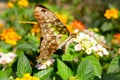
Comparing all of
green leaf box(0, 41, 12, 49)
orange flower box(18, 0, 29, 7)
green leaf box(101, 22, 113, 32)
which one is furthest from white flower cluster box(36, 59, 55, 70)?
orange flower box(18, 0, 29, 7)

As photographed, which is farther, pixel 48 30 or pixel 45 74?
pixel 48 30

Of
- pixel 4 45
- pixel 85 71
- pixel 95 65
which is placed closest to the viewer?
pixel 85 71

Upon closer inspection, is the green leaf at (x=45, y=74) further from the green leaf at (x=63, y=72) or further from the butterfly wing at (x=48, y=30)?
the butterfly wing at (x=48, y=30)

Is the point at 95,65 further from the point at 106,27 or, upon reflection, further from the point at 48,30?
the point at 106,27

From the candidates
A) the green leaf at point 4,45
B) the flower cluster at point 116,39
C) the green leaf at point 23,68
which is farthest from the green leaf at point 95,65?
the flower cluster at point 116,39

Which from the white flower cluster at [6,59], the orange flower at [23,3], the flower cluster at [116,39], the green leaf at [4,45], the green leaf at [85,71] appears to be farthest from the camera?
the orange flower at [23,3]

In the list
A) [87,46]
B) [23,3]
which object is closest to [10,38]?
[87,46]

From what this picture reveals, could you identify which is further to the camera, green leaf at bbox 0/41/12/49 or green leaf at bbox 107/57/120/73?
green leaf at bbox 0/41/12/49

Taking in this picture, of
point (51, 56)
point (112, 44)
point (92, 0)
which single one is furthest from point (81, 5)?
point (51, 56)

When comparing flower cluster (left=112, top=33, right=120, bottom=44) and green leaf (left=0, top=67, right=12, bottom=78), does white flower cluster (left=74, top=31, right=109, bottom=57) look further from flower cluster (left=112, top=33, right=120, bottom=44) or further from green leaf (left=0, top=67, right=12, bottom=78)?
flower cluster (left=112, top=33, right=120, bottom=44)
